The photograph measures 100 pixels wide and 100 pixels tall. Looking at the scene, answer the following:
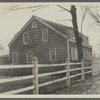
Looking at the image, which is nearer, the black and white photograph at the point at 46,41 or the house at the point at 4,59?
the house at the point at 4,59

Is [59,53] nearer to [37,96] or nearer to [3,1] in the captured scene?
[37,96]

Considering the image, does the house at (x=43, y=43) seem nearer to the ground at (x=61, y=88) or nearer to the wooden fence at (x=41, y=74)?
the wooden fence at (x=41, y=74)

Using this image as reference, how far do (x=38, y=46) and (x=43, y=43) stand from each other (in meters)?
0.11

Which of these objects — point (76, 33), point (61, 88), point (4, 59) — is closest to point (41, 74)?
point (4, 59)

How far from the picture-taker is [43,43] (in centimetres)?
521

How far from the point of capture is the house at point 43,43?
5075 mm

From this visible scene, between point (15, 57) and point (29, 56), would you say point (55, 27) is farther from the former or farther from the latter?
point (15, 57)

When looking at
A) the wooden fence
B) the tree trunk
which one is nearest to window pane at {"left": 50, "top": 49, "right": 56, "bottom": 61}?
the wooden fence

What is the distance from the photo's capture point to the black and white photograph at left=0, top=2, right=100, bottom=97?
495cm

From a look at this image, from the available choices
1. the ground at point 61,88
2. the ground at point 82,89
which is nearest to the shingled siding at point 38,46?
the ground at point 61,88

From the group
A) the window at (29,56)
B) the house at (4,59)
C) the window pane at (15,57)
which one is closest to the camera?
the house at (4,59)

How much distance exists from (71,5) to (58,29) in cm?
68

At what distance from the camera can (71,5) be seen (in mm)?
5062

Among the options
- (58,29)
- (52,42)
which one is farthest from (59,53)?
(58,29)
